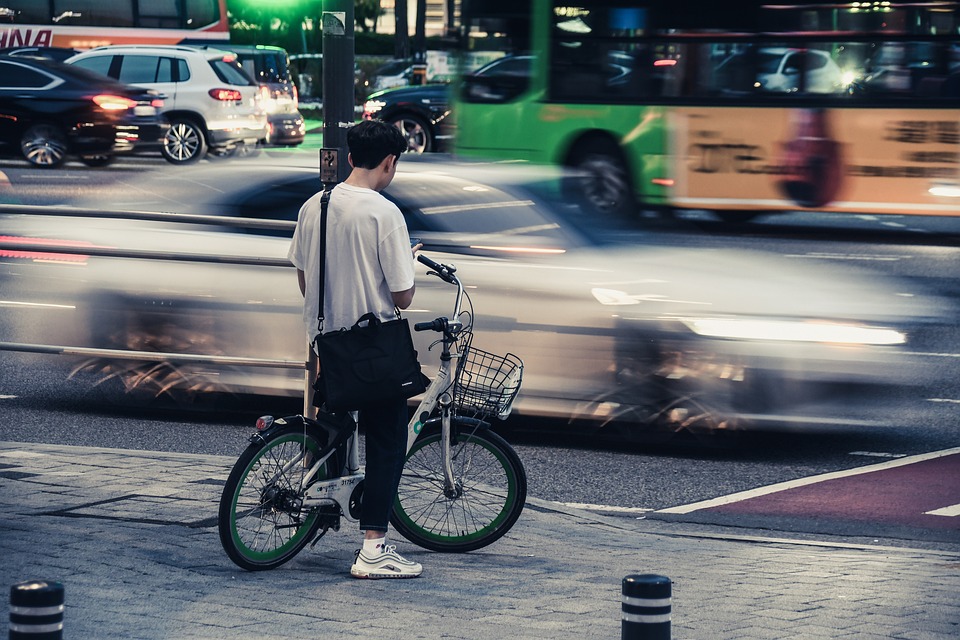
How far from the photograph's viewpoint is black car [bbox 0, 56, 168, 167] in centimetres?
2295

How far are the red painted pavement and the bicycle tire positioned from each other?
94.7 inches

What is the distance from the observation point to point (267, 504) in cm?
539

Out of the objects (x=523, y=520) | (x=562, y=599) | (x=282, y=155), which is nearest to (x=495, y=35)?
(x=282, y=155)

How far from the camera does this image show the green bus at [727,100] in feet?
52.5

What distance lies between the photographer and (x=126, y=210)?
340 inches

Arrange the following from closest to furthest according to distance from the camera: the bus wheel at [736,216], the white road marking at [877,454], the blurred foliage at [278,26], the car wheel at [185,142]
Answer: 1. the white road marking at [877,454]
2. the bus wheel at [736,216]
3. the car wheel at [185,142]
4. the blurred foliage at [278,26]

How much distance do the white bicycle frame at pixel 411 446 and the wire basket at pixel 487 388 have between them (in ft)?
0.17

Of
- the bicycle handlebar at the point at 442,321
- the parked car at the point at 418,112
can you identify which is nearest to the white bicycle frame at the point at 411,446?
the bicycle handlebar at the point at 442,321

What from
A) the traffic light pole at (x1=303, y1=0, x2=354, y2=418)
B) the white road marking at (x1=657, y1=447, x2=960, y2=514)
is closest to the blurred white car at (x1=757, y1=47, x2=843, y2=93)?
the white road marking at (x1=657, y1=447, x2=960, y2=514)

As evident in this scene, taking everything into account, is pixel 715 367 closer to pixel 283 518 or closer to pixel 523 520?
pixel 523 520

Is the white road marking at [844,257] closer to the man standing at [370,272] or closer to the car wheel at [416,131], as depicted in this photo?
the man standing at [370,272]

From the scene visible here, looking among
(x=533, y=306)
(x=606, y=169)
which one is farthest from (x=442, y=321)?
Answer: (x=606, y=169)

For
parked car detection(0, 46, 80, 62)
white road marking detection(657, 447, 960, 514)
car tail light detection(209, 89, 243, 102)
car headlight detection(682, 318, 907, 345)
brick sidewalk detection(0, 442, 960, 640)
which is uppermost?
parked car detection(0, 46, 80, 62)

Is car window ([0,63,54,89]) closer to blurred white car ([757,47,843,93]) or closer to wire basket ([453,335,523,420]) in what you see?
blurred white car ([757,47,843,93])
